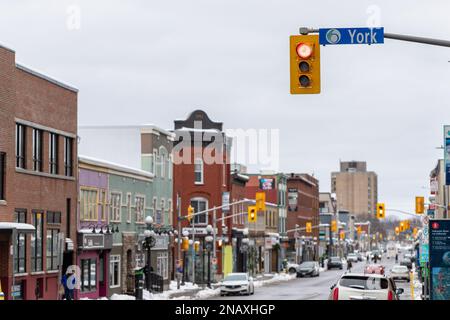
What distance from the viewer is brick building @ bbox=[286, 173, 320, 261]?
130125 millimetres

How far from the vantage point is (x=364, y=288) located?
78.2 feet

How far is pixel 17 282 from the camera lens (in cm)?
4012

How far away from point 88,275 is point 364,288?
26969 mm

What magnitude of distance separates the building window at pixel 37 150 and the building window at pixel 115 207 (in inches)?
389

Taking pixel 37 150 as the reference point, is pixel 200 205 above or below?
below

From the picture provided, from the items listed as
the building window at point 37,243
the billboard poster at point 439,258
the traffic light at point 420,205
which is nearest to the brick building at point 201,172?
the traffic light at point 420,205

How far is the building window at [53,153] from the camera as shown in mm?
44906

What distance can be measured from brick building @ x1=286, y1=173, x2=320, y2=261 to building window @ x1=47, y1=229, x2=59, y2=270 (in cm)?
7802

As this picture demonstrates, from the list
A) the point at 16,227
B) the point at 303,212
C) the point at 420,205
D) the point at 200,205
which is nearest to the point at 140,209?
the point at 200,205

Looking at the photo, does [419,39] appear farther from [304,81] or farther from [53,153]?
[53,153]

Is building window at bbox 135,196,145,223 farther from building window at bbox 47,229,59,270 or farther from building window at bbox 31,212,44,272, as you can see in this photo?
building window at bbox 31,212,44,272

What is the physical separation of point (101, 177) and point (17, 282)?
12.4m
